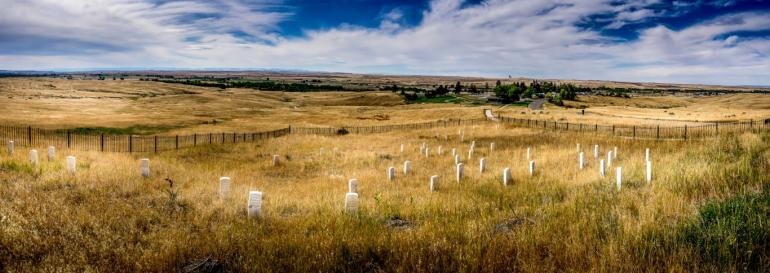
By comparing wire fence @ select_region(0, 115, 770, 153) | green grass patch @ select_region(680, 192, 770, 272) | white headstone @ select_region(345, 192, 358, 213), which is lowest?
wire fence @ select_region(0, 115, 770, 153)

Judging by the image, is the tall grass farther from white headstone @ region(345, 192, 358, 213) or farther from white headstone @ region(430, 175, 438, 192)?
white headstone @ region(430, 175, 438, 192)

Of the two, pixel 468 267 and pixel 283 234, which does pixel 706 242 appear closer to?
pixel 468 267

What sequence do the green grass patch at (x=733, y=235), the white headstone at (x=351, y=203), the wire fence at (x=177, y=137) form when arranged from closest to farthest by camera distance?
the green grass patch at (x=733, y=235) < the white headstone at (x=351, y=203) < the wire fence at (x=177, y=137)

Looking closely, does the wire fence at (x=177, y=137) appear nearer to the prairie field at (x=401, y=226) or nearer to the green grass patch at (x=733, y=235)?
the prairie field at (x=401, y=226)

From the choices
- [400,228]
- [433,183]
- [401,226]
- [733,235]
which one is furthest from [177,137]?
[733,235]

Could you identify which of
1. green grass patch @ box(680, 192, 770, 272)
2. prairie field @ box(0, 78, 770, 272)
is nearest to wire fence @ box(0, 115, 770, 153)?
prairie field @ box(0, 78, 770, 272)

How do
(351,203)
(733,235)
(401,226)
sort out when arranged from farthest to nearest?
(351,203), (401,226), (733,235)

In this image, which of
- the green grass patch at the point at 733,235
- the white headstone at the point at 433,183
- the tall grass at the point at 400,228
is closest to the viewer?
the green grass patch at the point at 733,235

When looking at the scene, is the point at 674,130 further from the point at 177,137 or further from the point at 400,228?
the point at 177,137

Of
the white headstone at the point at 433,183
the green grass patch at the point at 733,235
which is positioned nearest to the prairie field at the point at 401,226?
the green grass patch at the point at 733,235

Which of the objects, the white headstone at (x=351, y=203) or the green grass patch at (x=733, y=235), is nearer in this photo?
the green grass patch at (x=733, y=235)

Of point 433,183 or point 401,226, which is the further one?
point 433,183

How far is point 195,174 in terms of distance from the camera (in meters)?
15.9

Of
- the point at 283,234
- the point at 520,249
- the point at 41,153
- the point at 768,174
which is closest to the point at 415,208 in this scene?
the point at 283,234
